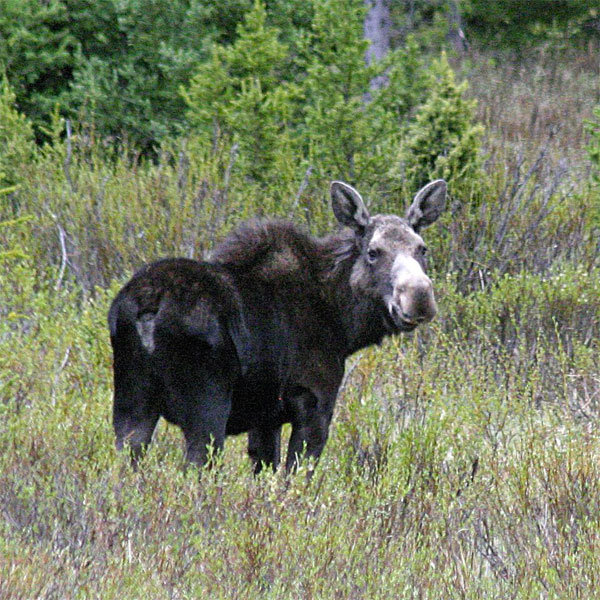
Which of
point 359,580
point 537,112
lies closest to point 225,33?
point 537,112

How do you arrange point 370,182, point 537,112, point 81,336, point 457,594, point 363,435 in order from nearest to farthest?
point 457,594, point 363,435, point 81,336, point 370,182, point 537,112

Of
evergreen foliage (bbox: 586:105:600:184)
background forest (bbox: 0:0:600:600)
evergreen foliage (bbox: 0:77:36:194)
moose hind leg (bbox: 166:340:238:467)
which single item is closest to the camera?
background forest (bbox: 0:0:600:600)

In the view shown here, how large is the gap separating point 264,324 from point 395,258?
2.98 ft

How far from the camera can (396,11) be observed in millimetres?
28469

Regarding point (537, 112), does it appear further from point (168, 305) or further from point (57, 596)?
point (57, 596)

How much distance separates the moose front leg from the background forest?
0.55 feet

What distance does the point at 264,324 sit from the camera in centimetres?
678

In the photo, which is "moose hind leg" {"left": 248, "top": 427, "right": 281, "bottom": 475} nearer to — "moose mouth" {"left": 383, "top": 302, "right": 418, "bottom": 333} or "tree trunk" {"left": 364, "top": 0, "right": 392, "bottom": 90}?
"moose mouth" {"left": 383, "top": 302, "right": 418, "bottom": 333}

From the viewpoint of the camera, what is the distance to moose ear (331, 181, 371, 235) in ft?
24.1

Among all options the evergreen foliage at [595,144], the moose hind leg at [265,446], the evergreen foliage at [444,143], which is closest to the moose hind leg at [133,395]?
the moose hind leg at [265,446]

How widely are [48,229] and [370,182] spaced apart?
3.31 m

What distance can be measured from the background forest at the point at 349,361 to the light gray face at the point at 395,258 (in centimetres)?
88

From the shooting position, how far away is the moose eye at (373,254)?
23.5 feet

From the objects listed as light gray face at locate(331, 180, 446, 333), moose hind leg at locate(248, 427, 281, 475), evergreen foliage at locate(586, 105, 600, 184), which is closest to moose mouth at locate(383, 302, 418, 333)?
light gray face at locate(331, 180, 446, 333)
